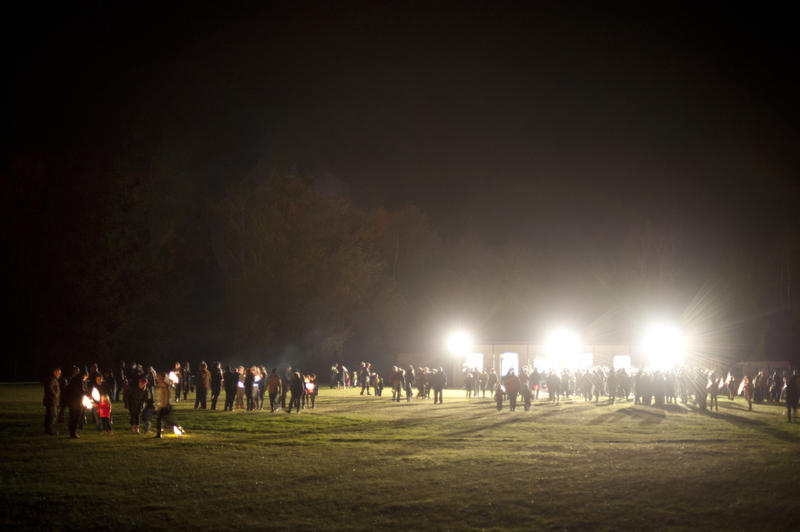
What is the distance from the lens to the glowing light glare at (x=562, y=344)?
48.8m

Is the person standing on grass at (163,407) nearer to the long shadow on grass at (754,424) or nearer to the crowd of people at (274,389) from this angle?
the crowd of people at (274,389)

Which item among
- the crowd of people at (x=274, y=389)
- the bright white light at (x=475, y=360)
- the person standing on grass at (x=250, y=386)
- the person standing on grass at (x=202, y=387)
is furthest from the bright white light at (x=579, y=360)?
the person standing on grass at (x=202, y=387)

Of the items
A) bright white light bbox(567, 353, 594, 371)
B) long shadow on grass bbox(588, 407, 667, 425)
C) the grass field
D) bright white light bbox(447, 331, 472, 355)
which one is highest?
bright white light bbox(447, 331, 472, 355)

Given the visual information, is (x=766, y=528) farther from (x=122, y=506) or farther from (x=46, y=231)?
(x=46, y=231)

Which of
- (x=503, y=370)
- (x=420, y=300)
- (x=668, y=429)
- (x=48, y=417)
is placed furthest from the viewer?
(x=420, y=300)

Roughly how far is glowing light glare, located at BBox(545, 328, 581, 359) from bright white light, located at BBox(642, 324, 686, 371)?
4788 millimetres

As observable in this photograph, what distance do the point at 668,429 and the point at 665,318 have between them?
40.4 m

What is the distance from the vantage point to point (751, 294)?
201 ft

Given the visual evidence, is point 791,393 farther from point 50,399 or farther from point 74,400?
point 50,399

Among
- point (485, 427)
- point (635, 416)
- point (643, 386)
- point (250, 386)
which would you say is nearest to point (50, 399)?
point (250, 386)

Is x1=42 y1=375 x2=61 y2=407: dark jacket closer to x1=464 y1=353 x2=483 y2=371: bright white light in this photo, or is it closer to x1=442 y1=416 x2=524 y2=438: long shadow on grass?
x1=442 y1=416 x2=524 y2=438: long shadow on grass

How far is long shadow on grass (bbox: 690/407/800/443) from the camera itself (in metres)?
19.1

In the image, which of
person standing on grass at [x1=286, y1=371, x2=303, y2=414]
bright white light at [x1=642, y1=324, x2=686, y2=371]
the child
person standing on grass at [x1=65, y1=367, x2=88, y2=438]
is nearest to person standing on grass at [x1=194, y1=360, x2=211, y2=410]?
person standing on grass at [x1=286, y1=371, x2=303, y2=414]

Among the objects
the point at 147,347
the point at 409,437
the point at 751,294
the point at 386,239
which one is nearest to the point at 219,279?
the point at 147,347
